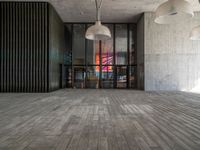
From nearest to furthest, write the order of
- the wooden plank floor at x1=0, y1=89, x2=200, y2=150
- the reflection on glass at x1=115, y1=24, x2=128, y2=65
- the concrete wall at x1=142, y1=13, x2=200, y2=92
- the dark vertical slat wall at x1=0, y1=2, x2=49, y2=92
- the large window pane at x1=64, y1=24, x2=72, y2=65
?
the wooden plank floor at x1=0, y1=89, x2=200, y2=150 < the dark vertical slat wall at x1=0, y1=2, x2=49, y2=92 < the concrete wall at x1=142, y1=13, x2=200, y2=92 < the large window pane at x1=64, y1=24, x2=72, y2=65 < the reflection on glass at x1=115, y1=24, x2=128, y2=65

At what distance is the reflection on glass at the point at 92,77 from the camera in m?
18.4

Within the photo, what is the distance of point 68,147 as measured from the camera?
120 inches

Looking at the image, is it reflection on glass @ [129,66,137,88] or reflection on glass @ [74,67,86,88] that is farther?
reflection on glass @ [74,67,86,88]

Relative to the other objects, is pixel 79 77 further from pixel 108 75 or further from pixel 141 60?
pixel 141 60

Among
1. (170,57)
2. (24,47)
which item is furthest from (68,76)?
(170,57)

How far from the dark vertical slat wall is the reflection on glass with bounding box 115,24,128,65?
7.79 metres

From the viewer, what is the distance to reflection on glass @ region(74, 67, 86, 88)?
725 inches

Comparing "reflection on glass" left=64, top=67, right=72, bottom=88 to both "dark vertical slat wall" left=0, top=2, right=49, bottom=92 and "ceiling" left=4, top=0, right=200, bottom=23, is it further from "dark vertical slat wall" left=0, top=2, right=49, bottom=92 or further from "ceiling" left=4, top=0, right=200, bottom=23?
"dark vertical slat wall" left=0, top=2, right=49, bottom=92

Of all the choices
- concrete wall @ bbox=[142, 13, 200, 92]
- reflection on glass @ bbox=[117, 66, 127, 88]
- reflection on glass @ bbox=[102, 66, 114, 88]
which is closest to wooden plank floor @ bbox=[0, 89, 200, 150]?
concrete wall @ bbox=[142, 13, 200, 92]

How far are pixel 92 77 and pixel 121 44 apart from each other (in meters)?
4.49

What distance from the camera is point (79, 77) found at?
730 inches

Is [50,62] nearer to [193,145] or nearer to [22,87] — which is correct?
[22,87]

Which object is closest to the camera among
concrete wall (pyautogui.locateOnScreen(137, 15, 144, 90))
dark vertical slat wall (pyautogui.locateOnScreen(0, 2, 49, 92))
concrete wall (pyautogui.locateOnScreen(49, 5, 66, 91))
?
dark vertical slat wall (pyautogui.locateOnScreen(0, 2, 49, 92))

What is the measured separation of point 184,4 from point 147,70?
9.42 meters
